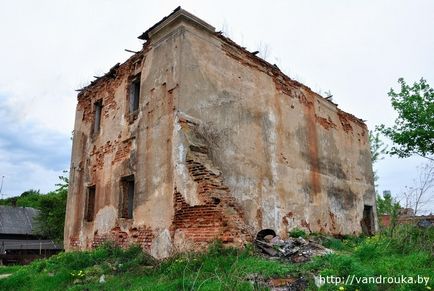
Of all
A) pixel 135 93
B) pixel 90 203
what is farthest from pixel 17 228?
pixel 135 93

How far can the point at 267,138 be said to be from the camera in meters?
10.8

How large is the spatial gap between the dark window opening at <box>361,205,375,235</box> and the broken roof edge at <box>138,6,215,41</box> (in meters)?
9.88

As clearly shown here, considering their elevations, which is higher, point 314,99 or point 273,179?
point 314,99

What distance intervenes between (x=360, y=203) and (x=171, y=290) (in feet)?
35.5

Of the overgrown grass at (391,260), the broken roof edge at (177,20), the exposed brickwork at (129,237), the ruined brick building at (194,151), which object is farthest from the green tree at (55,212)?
the overgrown grass at (391,260)

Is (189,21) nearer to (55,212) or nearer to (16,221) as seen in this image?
(55,212)

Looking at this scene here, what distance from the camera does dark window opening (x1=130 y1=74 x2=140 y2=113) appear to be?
36.0ft

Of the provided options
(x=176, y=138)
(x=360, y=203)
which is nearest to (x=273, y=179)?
(x=176, y=138)

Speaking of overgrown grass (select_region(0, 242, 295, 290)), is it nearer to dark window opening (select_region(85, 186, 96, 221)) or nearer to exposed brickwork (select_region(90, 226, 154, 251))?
exposed brickwork (select_region(90, 226, 154, 251))

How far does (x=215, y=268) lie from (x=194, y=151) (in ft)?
8.94

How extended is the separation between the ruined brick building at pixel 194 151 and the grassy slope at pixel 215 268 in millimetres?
603

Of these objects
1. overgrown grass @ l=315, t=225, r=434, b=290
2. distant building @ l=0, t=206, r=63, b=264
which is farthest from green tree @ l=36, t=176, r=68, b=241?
overgrown grass @ l=315, t=225, r=434, b=290

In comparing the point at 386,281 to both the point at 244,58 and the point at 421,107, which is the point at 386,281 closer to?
the point at 244,58

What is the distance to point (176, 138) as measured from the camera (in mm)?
8805
